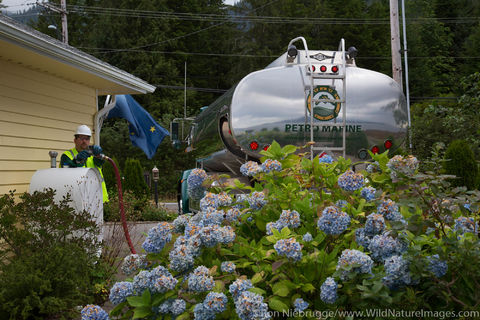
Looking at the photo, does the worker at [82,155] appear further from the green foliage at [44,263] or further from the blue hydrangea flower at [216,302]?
the blue hydrangea flower at [216,302]

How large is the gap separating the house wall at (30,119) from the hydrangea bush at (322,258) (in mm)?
4375

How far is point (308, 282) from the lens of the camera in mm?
2516

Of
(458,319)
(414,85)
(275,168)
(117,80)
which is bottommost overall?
(458,319)

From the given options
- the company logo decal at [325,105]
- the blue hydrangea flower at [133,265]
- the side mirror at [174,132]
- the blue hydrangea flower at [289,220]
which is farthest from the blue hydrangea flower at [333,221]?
the side mirror at [174,132]

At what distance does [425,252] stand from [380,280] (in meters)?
0.41

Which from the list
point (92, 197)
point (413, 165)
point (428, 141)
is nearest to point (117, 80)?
point (92, 197)

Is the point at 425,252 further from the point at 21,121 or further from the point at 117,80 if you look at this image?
the point at 117,80

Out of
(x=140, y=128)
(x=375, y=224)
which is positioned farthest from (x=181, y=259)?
(x=140, y=128)

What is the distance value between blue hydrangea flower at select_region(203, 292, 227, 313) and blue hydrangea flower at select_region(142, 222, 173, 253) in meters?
0.53

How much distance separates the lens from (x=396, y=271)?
228 cm

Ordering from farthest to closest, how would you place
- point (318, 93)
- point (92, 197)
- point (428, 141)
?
point (428, 141), point (318, 93), point (92, 197)

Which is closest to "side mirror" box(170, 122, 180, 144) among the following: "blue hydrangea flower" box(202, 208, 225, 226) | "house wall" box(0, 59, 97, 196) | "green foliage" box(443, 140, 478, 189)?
"house wall" box(0, 59, 97, 196)

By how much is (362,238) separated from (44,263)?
3109mm

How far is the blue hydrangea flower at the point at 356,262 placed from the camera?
2281 mm
